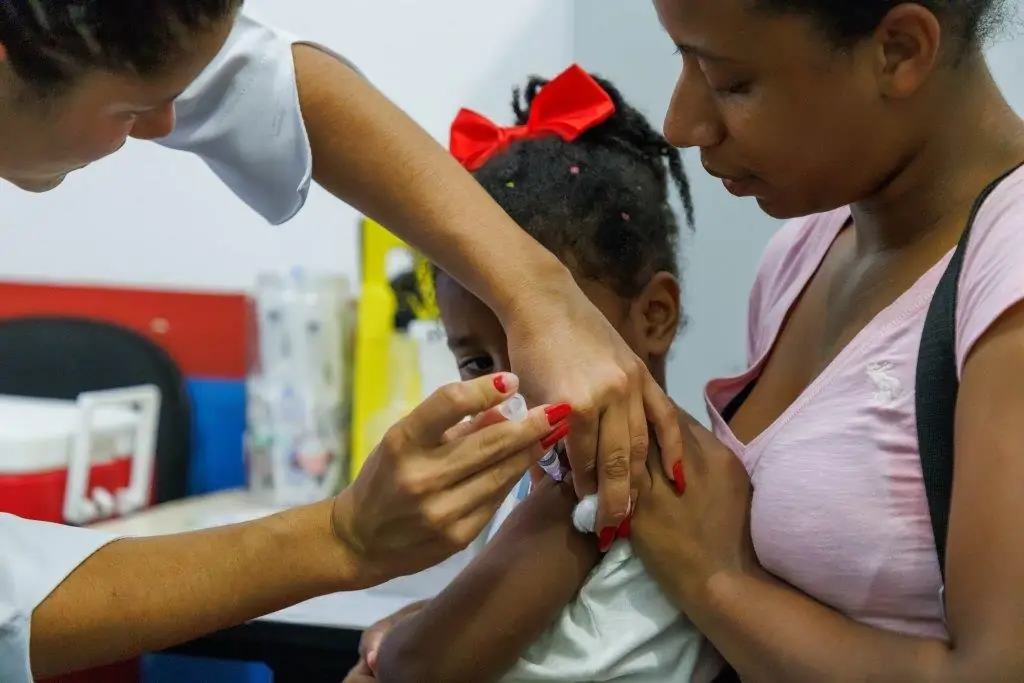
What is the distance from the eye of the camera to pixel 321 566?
784 mm

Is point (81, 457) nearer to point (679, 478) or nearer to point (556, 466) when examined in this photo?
point (556, 466)

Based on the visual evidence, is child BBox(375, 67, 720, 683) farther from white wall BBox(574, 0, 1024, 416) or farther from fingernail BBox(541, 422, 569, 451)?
white wall BBox(574, 0, 1024, 416)

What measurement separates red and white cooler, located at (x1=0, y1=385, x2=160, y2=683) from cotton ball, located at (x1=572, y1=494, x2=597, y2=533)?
828 millimetres

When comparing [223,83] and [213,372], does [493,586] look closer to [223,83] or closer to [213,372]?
[223,83]

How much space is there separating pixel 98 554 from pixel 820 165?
65cm

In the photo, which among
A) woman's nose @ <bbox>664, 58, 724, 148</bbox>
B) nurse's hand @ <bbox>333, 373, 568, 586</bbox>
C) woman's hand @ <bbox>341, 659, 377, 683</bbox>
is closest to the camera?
nurse's hand @ <bbox>333, 373, 568, 586</bbox>

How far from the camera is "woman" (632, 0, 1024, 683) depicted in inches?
26.4

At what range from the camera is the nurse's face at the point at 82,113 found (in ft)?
2.28

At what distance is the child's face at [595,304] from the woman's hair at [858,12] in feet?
1.17

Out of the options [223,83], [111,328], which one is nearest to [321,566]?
[223,83]

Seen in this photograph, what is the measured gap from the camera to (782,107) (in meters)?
0.81

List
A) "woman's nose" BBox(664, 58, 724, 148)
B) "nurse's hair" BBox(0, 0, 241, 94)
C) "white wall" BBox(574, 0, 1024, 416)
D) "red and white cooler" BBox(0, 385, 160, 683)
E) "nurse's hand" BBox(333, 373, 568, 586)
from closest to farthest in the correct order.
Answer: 1. "nurse's hair" BBox(0, 0, 241, 94)
2. "nurse's hand" BBox(333, 373, 568, 586)
3. "woman's nose" BBox(664, 58, 724, 148)
4. "red and white cooler" BBox(0, 385, 160, 683)
5. "white wall" BBox(574, 0, 1024, 416)

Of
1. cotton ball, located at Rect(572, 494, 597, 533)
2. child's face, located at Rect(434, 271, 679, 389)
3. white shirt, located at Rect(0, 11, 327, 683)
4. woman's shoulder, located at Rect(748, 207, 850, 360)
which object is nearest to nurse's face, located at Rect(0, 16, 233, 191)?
white shirt, located at Rect(0, 11, 327, 683)

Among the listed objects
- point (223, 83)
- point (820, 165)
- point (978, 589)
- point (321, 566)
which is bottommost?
point (978, 589)
